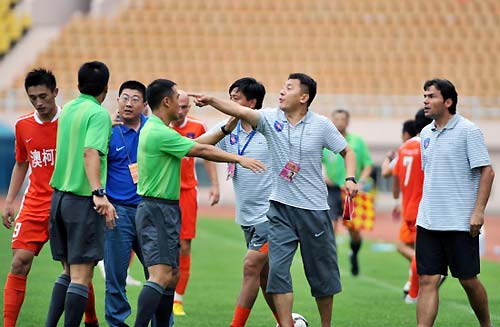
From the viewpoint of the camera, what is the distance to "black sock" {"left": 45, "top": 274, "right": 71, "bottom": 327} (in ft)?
29.1

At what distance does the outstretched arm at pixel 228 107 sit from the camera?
8.71 m

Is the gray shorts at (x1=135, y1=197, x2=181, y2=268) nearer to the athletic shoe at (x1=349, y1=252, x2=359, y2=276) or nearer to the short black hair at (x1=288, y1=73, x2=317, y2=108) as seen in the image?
the short black hair at (x1=288, y1=73, x2=317, y2=108)

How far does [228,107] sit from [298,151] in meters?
0.79

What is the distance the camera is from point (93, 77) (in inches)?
346

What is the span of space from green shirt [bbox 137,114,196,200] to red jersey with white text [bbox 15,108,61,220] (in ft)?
3.23

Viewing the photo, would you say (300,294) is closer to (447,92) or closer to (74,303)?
(447,92)

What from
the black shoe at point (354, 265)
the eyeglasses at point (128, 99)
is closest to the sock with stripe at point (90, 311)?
the eyeglasses at point (128, 99)

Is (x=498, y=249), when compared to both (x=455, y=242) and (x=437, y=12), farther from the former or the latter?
(x=437, y=12)

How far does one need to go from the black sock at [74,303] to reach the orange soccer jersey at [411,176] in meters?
5.03

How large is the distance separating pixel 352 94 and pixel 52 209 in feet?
108

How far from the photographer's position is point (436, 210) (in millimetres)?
9391

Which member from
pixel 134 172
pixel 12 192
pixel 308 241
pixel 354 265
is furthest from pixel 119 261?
pixel 354 265

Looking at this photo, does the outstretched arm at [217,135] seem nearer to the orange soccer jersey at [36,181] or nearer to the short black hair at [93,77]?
the short black hair at [93,77]

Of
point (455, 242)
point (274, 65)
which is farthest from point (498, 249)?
point (274, 65)
